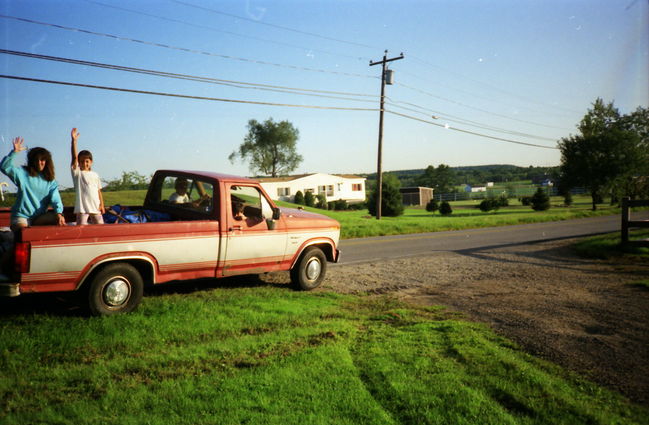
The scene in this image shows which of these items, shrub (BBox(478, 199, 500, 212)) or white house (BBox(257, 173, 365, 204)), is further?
white house (BBox(257, 173, 365, 204))

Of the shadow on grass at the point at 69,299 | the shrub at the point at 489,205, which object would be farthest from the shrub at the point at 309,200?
the shadow on grass at the point at 69,299

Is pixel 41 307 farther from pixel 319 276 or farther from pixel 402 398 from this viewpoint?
pixel 402 398

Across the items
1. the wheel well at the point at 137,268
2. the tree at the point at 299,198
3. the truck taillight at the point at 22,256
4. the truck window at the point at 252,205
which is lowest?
the wheel well at the point at 137,268

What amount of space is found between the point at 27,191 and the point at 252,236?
327 centimetres

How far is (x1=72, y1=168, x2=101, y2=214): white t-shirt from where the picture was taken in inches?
257

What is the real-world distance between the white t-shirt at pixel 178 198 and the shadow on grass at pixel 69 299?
1571mm

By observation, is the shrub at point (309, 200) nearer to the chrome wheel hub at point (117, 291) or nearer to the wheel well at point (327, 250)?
the wheel well at point (327, 250)

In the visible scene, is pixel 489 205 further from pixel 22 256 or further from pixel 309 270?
pixel 22 256

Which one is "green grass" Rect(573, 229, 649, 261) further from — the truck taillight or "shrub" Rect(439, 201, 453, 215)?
"shrub" Rect(439, 201, 453, 215)

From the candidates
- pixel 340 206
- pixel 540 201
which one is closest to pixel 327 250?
pixel 540 201

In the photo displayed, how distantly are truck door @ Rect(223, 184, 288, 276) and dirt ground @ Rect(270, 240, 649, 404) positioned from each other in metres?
1.64

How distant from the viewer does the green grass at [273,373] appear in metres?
3.55

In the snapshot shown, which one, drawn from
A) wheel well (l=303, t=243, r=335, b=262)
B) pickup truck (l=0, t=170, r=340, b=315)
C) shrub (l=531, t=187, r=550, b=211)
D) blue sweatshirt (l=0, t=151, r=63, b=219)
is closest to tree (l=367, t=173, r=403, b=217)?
shrub (l=531, t=187, r=550, b=211)

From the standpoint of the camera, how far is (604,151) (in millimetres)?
47000
